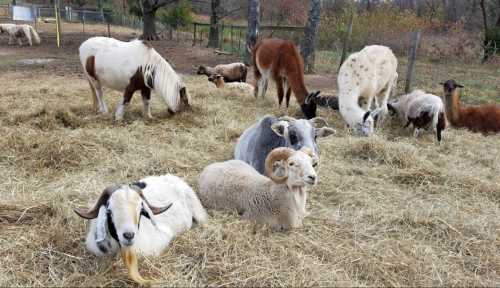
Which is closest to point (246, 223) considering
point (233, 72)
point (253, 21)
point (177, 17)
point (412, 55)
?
point (412, 55)

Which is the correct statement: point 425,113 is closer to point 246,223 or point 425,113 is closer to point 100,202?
point 246,223

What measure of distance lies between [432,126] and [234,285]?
5575 mm

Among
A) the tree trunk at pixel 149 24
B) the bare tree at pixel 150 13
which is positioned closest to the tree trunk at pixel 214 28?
the bare tree at pixel 150 13

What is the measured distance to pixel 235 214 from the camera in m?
4.21

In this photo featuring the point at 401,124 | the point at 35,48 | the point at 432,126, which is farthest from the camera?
the point at 35,48

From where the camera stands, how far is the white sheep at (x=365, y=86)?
733cm

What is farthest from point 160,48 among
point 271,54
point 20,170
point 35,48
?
point 20,170

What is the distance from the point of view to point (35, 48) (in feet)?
60.7

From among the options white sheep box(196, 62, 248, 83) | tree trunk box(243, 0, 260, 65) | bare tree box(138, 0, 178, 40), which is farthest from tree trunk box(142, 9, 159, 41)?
white sheep box(196, 62, 248, 83)

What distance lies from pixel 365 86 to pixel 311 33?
629 centimetres

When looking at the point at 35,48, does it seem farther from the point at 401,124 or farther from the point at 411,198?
the point at 411,198

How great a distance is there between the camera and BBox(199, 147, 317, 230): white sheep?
3963mm

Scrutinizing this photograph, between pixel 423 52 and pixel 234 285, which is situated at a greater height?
pixel 423 52

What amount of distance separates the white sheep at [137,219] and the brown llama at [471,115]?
630cm
